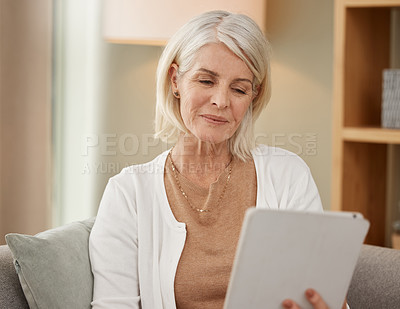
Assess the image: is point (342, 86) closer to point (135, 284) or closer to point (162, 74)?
point (162, 74)

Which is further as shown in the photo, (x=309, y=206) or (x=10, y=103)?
(x=10, y=103)

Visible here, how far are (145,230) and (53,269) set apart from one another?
0.24 m

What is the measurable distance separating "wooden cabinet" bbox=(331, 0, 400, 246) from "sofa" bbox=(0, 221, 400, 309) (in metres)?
0.57

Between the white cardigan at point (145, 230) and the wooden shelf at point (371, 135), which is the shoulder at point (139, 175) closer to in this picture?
the white cardigan at point (145, 230)

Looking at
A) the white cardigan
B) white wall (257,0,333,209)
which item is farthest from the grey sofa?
white wall (257,0,333,209)

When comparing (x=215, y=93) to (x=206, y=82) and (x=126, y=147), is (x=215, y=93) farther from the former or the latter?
(x=126, y=147)

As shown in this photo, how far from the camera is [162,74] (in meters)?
1.61

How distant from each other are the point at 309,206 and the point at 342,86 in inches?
33.0

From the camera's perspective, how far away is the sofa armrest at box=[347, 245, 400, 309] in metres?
1.64

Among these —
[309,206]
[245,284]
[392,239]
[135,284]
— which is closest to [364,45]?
[392,239]

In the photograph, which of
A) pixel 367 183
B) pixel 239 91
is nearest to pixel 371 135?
pixel 367 183

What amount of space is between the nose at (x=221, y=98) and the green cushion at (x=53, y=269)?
46cm

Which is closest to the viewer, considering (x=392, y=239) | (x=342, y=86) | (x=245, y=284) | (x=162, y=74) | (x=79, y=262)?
(x=245, y=284)

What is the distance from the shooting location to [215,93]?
153 cm
